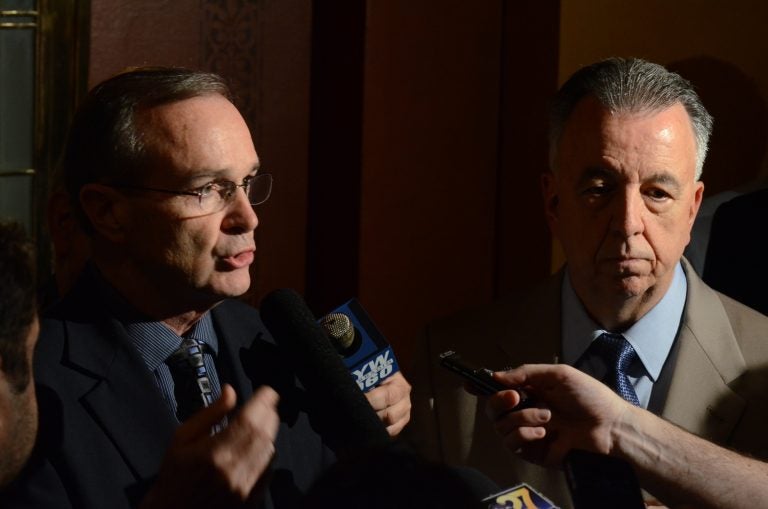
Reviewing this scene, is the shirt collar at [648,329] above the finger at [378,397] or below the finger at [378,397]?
above

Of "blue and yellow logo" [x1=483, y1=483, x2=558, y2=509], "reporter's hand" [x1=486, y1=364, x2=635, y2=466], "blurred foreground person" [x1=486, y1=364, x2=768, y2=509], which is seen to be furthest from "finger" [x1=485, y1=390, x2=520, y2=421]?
"blue and yellow logo" [x1=483, y1=483, x2=558, y2=509]

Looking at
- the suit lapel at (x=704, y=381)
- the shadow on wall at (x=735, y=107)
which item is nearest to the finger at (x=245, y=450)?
the suit lapel at (x=704, y=381)

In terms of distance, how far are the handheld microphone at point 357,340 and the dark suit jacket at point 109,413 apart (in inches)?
3.1

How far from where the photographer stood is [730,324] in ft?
5.97

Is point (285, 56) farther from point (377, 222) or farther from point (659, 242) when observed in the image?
point (659, 242)

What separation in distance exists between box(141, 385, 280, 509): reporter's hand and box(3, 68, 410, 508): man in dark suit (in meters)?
0.26

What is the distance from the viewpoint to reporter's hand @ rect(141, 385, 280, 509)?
1153 millimetres

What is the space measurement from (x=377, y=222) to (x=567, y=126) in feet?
2.77

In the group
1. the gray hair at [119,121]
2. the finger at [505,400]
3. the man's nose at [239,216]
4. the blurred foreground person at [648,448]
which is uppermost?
the gray hair at [119,121]

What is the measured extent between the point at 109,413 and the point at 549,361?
0.71 m

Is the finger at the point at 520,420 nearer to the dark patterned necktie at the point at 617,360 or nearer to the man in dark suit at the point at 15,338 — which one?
the dark patterned necktie at the point at 617,360

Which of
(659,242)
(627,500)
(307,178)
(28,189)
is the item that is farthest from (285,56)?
(627,500)

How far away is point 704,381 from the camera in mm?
1761

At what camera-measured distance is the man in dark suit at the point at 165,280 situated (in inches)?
57.5
